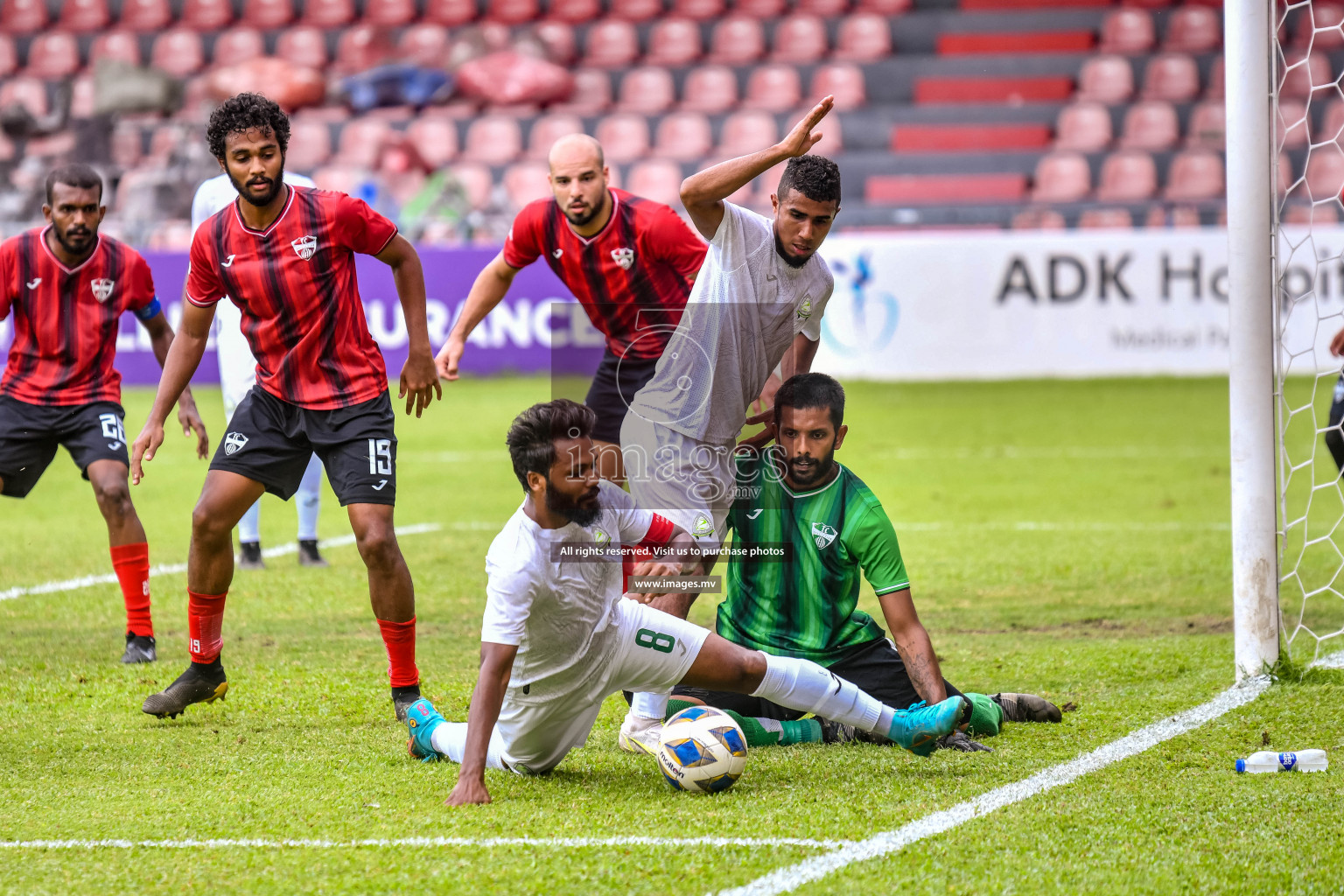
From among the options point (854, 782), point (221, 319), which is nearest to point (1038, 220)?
point (221, 319)

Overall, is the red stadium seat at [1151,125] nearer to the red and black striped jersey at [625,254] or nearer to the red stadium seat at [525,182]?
the red stadium seat at [525,182]

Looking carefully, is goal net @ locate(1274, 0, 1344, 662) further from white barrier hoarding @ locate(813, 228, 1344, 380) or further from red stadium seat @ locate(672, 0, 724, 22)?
red stadium seat @ locate(672, 0, 724, 22)

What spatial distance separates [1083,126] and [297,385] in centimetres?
1701

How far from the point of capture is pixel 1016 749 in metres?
4.37

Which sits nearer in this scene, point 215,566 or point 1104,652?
point 215,566

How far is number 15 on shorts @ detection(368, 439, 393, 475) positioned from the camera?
15.8ft

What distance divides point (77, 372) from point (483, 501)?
4433 millimetres

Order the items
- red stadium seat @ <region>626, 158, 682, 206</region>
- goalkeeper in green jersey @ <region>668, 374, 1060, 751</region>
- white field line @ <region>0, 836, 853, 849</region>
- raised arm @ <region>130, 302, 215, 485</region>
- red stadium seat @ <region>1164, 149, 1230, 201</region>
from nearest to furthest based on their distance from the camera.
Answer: white field line @ <region>0, 836, 853, 849</region>
goalkeeper in green jersey @ <region>668, 374, 1060, 751</region>
raised arm @ <region>130, 302, 215, 485</region>
red stadium seat @ <region>1164, 149, 1230, 201</region>
red stadium seat @ <region>626, 158, 682, 206</region>

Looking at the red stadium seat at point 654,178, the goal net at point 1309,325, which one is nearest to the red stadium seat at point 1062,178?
the goal net at point 1309,325

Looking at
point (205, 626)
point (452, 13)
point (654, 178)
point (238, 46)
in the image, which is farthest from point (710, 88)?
point (205, 626)

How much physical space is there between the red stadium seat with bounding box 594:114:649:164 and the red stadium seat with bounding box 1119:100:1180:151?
6458 millimetres

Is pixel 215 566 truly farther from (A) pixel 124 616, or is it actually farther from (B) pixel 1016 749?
(B) pixel 1016 749

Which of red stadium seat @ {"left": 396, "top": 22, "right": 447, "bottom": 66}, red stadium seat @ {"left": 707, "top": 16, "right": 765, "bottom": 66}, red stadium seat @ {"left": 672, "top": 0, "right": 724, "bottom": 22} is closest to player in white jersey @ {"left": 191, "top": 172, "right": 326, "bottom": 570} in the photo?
Answer: red stadium seat @ {"left": 396, "top": 22, "right": 447, "bottom": 66}

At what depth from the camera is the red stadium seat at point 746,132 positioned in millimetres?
20062
